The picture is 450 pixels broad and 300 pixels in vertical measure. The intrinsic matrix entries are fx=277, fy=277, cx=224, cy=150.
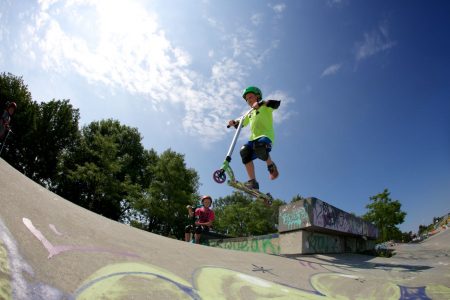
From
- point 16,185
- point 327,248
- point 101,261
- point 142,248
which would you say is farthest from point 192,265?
point 327,248

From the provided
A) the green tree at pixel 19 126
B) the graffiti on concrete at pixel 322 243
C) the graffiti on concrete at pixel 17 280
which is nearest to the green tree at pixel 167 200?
the green tree at pixel 19 126

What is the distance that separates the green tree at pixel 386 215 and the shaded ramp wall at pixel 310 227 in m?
28.7

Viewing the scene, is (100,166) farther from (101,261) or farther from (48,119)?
(101,261)

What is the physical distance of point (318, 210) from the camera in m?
9.06

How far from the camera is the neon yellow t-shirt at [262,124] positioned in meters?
6.39

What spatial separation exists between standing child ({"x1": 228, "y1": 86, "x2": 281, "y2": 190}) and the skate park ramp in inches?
106

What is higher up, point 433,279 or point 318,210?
point 318,210

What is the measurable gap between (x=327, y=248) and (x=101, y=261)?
9.45 meters

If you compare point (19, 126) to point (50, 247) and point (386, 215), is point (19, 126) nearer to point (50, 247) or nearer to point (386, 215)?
point (50, 247)

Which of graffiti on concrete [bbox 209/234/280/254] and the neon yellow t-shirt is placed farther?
graffiti on concrete [bbox 209/234/280/254]

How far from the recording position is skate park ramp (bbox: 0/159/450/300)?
1.88 meters

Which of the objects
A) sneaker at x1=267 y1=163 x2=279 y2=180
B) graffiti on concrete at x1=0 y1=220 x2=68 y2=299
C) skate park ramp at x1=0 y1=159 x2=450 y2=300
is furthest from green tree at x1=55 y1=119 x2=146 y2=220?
graffiti on concrete at x1=0 y1=220 x2=68 y2=299

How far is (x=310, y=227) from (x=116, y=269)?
24.5ft

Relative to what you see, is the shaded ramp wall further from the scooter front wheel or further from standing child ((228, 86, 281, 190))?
the scooter front wheel
